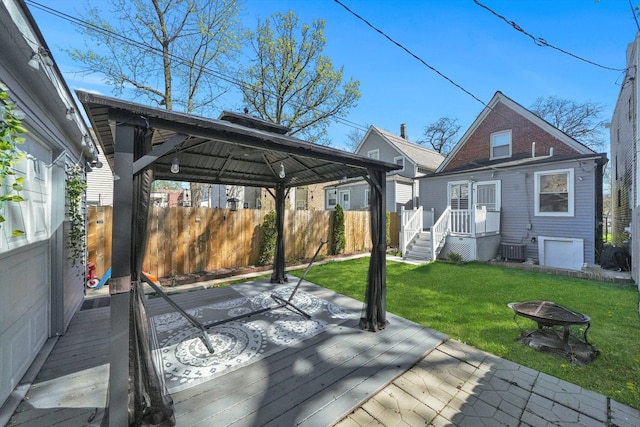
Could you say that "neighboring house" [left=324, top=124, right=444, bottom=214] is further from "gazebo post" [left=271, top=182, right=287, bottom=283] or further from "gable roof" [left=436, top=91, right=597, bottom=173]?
"gazebo post" [left=271, top=182, right=287, bottom=283]

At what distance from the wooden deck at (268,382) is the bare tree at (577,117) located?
24.7 metres

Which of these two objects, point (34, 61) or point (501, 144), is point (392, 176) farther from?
point (34, 61)

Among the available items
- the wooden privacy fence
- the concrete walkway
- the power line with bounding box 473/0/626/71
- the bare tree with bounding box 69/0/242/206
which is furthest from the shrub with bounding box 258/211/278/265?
the power line with bounding box 473/0/626/71

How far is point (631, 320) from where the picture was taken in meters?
4.13

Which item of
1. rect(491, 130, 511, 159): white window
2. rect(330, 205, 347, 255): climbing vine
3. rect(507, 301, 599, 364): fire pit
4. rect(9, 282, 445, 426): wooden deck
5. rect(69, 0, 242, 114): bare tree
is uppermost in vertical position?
rect(69, 0, 242, 114): bare tree

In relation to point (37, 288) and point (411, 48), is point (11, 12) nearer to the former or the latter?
point (37, 288)

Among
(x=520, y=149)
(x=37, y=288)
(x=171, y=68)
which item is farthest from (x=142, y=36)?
(x=520, y=149)

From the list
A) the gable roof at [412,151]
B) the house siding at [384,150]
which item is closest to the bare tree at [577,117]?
the gable roof at [412,151]

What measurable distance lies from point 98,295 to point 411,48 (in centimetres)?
791

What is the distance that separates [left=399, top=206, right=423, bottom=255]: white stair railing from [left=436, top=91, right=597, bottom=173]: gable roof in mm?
3819

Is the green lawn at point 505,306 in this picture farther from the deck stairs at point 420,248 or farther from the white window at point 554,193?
the white window at point 554,193

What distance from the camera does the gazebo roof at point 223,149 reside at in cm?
203

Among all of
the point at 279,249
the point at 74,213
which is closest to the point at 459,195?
the point at 279,249

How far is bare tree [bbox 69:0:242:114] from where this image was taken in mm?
10031
